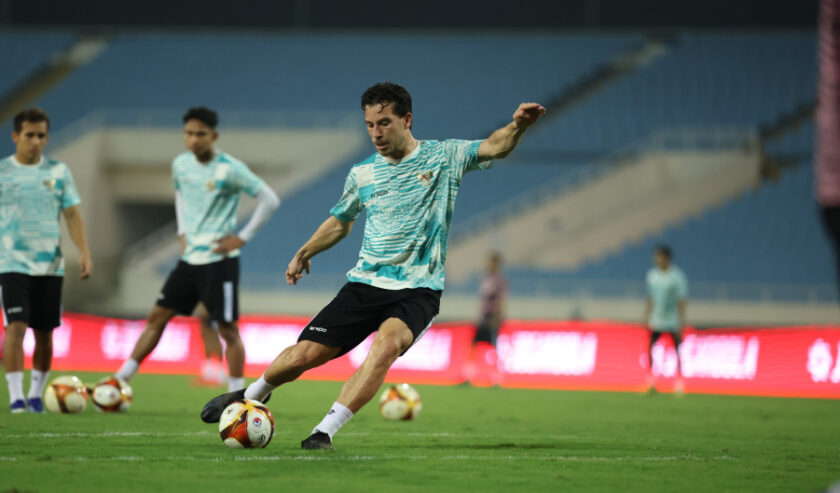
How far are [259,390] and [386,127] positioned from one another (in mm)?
1901

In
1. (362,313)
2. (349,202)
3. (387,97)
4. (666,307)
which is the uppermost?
(387,97)

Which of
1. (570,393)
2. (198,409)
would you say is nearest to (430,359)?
(570,393)

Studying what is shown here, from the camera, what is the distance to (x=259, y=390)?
7.49 metres

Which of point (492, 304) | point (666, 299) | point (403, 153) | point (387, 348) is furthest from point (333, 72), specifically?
point (387, 348)

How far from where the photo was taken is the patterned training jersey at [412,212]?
7.25 meters

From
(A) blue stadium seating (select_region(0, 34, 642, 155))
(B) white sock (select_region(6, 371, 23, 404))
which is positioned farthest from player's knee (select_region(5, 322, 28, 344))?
(A) blue stadium seating (select_region(0, 34, 642, 155))

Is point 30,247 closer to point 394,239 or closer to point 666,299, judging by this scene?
point 394,239

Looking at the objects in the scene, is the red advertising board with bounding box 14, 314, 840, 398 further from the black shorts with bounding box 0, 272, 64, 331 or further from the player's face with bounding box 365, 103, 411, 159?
the player's face with bounding box 365, 103, 411, 159

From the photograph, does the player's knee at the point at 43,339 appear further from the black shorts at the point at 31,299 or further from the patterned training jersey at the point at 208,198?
the patterned training jersey at the point at 208,198

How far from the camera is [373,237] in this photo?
732 cm

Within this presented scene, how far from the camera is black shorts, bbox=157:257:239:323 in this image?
10414 millimetres

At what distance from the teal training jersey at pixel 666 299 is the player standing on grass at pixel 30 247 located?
9.94 meters

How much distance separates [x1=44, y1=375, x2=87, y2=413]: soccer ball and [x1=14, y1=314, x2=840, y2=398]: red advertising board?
29.0 ft

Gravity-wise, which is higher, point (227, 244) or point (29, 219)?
point (29, 219)
